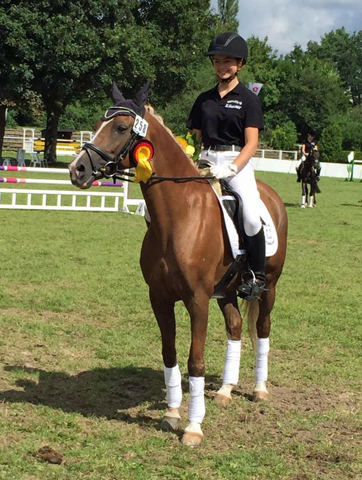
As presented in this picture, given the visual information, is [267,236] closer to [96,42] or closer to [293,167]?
[96,42]

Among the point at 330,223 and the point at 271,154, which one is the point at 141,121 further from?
the point at 271,154

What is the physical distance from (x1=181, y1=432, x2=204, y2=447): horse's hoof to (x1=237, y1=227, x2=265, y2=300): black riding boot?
4.17ft

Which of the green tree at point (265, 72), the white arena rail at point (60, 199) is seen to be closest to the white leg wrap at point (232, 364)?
the white arena rail at point (60, 199)

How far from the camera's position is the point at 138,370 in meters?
6.94

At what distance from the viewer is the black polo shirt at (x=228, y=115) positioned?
551 cm

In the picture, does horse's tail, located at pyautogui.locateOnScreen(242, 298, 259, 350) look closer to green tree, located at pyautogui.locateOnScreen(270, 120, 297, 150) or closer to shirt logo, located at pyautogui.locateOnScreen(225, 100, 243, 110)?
shirt logo, located at pyautogui.locateOnScreen(225, 100, 243, 110)

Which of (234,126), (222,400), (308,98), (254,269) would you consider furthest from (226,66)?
(308,98)

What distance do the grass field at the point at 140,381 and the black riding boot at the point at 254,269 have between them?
1.04m

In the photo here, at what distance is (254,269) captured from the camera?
5867 millimetres

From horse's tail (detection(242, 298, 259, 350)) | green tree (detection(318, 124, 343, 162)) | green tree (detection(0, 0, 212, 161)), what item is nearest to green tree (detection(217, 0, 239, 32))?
green tree (detection(318, 124, 343, 162))

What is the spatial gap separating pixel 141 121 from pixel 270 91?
8071cm

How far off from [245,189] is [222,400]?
74.2 inches

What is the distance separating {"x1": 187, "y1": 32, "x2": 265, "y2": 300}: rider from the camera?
5.50m

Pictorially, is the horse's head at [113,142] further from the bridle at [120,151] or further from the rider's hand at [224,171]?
the rider's hand at [224,171]
